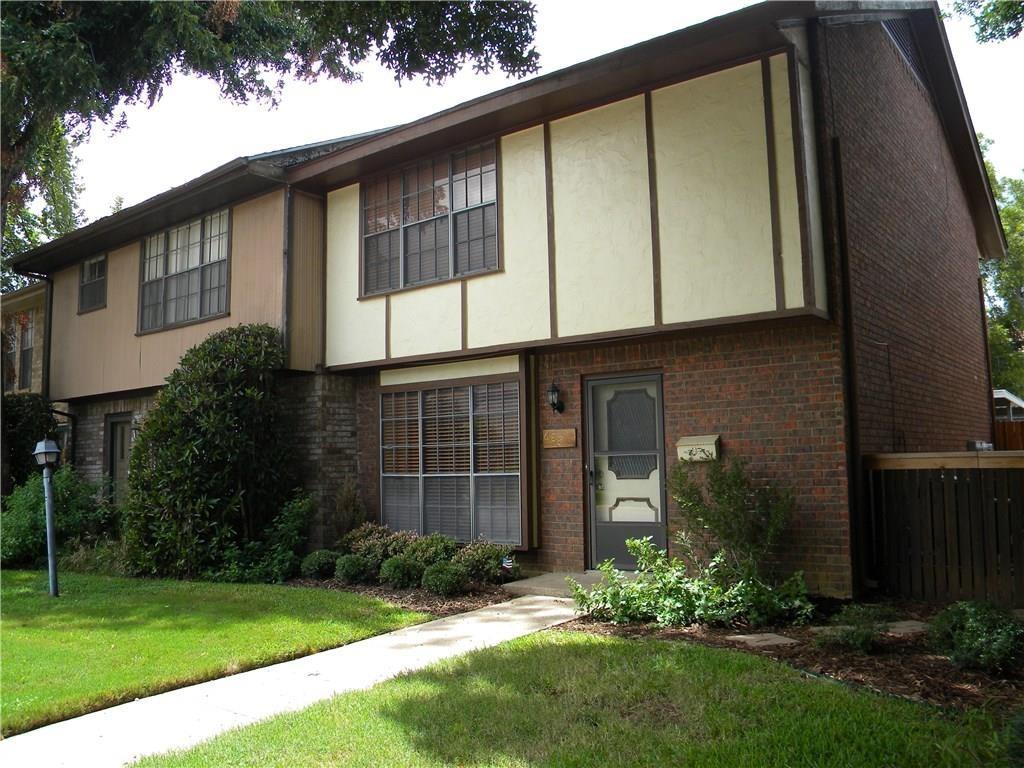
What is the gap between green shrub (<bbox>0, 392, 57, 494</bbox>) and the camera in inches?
621

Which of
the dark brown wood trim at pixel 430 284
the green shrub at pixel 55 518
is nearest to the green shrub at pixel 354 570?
the dark brown wood trim at pixel 430 284

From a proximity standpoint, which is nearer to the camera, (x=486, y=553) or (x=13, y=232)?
(x=486, y=553)

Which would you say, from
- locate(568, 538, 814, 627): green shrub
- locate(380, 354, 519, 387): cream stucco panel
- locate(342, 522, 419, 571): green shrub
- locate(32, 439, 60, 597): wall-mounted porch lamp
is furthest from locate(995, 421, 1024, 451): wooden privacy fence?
locate(32, 439, 60, 597): wall-mounted porch lamp

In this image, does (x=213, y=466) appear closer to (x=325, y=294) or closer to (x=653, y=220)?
(x=325, y=294)

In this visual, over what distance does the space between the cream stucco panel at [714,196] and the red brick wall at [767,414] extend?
611 millimetres

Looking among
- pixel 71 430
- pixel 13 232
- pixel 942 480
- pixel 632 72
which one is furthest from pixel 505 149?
pixel 13 232

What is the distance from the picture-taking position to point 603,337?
9.02 m

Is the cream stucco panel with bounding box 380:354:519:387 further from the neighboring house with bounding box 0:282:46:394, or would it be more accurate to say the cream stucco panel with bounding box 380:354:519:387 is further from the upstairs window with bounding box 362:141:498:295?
the neighboring house with bounding box 0:282:46:394

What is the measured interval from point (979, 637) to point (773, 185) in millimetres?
4440

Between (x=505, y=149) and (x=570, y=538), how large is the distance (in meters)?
4.83

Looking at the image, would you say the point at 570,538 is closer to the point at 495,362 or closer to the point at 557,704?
the point at 495,362

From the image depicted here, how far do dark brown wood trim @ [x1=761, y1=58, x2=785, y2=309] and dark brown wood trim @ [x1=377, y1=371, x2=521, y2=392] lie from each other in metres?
3.54

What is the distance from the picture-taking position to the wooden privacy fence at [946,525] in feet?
24.3

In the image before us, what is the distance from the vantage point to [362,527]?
11.0 metres
